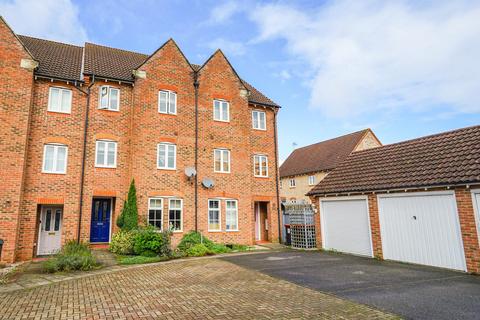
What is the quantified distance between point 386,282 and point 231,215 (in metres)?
10.2

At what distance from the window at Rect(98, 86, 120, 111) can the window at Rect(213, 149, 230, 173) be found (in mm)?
5937

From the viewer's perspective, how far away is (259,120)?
2041 centimetres

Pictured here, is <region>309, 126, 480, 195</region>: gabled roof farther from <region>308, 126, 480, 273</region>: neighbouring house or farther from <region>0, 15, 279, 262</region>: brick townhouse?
<region>0, 15, 279, 262</region>: brick townhouse

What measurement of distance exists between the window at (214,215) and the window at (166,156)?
303 centimetres

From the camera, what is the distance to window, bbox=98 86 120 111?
627 inches

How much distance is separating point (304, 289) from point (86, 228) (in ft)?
36.3

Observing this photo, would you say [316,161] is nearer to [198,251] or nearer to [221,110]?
[221,110]

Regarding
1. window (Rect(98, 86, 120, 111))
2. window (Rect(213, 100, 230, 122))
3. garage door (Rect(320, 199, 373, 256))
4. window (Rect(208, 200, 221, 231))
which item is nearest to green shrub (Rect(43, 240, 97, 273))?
window (Rect(208, 200, 221, 231))

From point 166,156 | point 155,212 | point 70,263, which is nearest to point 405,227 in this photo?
point 155,212

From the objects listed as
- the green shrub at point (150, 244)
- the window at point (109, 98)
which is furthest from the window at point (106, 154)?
the green shrub at point (150, 244)

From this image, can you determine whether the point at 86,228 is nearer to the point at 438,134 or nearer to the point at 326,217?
the point at 326,217

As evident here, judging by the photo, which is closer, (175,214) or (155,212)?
(155,212)

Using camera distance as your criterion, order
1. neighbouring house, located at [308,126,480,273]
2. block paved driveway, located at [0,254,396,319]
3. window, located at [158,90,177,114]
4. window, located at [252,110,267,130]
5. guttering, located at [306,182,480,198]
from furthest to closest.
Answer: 1. window, located at [252,110,267,130]
2. window, located at [158,90,177,114]
3. neighbouring house, located at [308,126,480,273]
4. guttering, located at [306,182,480,198]
5. block paved driveway, located at [0,254,396,319]

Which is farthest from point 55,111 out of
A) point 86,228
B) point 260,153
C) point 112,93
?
point 260,153
